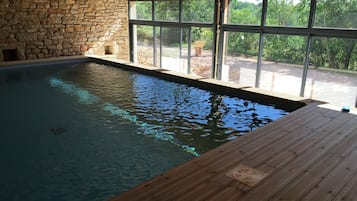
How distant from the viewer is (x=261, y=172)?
7.87ft

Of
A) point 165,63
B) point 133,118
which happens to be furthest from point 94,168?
point 165,63

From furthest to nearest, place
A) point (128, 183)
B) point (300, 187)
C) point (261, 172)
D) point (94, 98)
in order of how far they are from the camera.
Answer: point (94, 98) → point (128, 183) → point (261, 172) → point (300, 187)

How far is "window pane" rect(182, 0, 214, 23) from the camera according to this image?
25.1 ft

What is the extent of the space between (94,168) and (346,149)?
8.07ft

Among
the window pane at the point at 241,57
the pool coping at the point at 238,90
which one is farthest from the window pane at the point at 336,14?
the pool coping at the point at 238,90

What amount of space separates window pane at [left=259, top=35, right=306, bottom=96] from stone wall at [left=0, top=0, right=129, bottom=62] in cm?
538

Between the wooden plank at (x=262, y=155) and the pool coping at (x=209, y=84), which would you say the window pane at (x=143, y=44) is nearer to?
the pool coping at (x=209, y=84)

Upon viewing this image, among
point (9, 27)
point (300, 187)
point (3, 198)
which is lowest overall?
point (3, 198)

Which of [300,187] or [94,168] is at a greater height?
[300,187]

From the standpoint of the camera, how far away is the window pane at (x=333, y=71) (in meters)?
Result: 5.60

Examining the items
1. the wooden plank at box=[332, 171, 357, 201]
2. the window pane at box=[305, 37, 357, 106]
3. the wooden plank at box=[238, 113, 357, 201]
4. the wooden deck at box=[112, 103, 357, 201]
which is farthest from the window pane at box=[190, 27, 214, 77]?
the wooden plank at box=[332, 171, 357, 201]

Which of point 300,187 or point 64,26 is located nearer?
point 300,187

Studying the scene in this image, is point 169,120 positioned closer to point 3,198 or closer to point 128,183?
point 128,183

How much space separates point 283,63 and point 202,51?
228 cm
